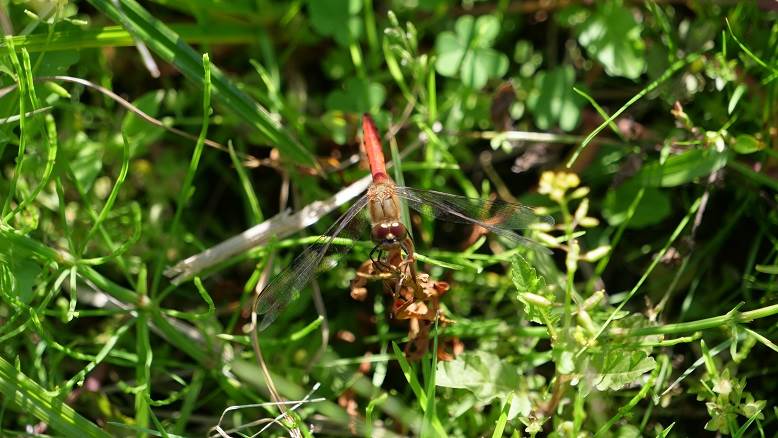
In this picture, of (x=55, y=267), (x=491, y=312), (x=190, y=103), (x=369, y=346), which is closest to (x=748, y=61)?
(x=491, y=312)

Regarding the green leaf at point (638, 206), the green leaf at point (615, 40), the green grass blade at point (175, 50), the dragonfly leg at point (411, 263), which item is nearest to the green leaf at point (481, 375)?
the dragonfly leg at point (411, 263)

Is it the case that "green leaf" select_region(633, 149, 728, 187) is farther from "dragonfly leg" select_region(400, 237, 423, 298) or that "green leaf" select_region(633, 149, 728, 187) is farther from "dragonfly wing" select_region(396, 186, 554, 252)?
"dragonfly leg" select_region(400, 237, 423, 298)

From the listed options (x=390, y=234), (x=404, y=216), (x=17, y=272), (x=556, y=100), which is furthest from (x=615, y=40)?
(x=17, y=272)

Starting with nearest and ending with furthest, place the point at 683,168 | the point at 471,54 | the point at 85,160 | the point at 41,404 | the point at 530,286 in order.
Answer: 1. the point at 530,286
2. the point at 41,404
3. the point at 683,168
4. the point at 85,160
5. the point at 471,54

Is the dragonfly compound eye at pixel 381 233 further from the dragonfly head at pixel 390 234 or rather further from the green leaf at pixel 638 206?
the green leaf at pixel 638 206

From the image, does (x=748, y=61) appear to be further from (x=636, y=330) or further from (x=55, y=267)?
Result: (x=55, y=267)

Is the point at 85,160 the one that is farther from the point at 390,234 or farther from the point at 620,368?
the point at 620,368
